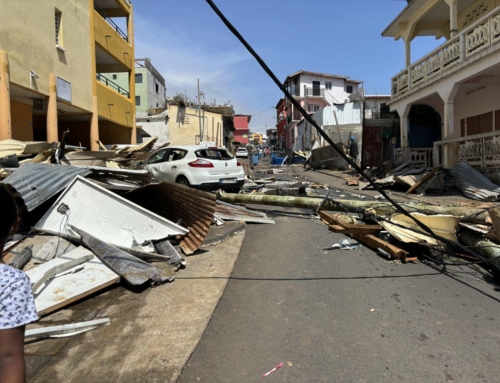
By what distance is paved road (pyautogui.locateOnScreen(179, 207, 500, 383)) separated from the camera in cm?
264

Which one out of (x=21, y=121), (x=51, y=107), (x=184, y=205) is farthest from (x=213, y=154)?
(x=21, y=121)

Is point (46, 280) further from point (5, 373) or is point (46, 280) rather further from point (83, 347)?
point (5, 373)

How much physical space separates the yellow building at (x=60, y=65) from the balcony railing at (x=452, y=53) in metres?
13.5

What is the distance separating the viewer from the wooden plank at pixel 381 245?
5.14 m

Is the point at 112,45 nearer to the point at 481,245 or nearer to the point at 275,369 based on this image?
the point at 481,245

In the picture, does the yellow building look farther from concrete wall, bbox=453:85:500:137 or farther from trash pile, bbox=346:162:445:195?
concrete wall, bbox=453:85:500:137

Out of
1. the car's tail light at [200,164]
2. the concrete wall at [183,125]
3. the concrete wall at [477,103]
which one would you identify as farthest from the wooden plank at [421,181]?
the concrete wall at [183,125]

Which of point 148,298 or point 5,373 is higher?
point 5,373

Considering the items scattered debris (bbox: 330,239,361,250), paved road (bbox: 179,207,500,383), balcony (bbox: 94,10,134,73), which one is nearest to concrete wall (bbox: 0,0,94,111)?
balcony (bbox: 94,10,134,73)

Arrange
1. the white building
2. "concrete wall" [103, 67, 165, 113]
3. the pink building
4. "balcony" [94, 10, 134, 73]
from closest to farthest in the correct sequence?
1. "balcony" [94, 10, 134, 73]
2. "concrete wall" [103, 67, 165, 113]
3. the white building
4. the pink building

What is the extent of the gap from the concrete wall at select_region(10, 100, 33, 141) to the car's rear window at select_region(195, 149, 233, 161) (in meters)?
6.98

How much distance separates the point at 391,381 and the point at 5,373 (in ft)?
7.41

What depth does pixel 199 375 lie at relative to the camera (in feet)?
8.56

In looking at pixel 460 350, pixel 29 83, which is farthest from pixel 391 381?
pixel 29 83
